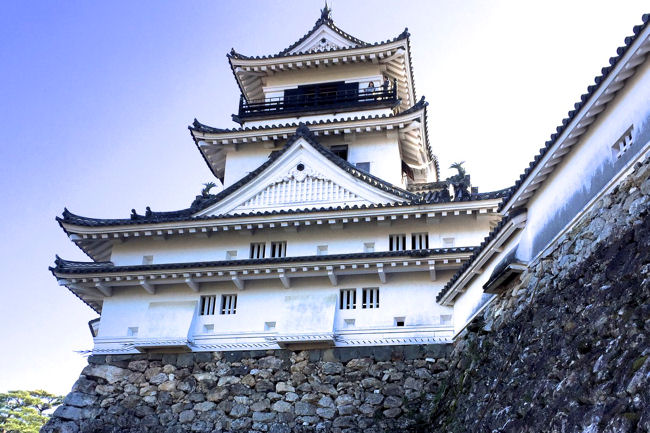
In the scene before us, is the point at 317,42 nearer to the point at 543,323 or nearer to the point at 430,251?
the point at 430,251

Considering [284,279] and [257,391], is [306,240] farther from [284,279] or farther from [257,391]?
[257,391]

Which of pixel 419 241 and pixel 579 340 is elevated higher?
pixel 419 241

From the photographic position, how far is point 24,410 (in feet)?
121

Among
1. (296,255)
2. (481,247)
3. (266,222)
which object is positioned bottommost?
(481,247)

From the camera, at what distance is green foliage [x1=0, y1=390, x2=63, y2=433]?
35719 mm

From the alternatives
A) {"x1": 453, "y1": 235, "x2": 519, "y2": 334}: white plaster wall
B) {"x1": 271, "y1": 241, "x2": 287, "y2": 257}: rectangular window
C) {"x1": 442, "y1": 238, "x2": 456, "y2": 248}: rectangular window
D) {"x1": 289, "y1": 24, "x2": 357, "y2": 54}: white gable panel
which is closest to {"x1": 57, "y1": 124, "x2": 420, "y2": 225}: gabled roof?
{"x1": 442, "y1": 238, "x2": 456, "y2": 248}: rectangular window

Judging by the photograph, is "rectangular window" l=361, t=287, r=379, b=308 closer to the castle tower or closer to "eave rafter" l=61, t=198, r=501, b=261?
the castle tower

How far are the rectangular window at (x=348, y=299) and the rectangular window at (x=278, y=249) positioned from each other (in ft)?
7.05

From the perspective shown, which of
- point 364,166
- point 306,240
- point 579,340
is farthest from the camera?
point 364,166

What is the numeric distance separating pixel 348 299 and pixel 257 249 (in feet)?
10.0

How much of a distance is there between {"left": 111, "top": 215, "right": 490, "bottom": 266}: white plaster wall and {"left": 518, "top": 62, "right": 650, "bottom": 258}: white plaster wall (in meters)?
4.82

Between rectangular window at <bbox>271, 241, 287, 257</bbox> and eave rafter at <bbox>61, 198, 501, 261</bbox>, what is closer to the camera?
eave rafter at <bbox>61, 198, 501, 261</bbox>

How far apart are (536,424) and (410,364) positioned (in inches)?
266

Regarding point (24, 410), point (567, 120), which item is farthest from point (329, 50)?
point (24, 410)
